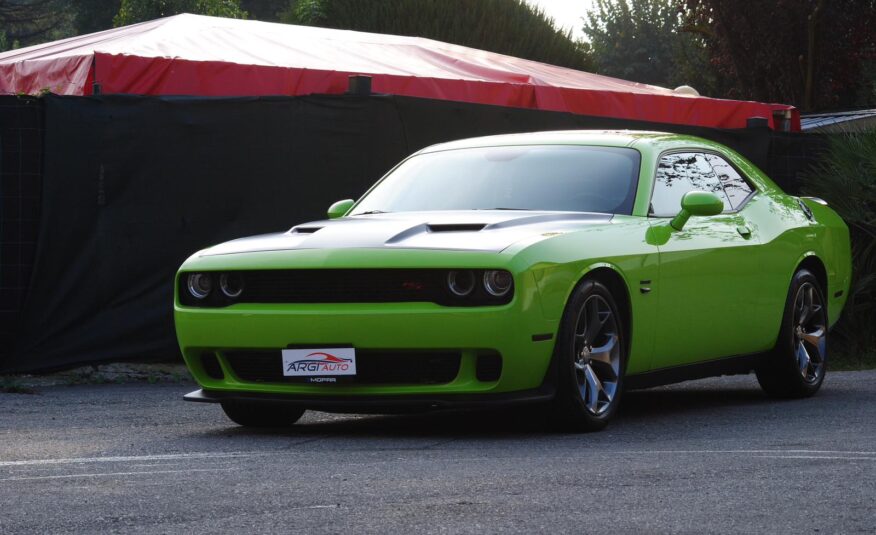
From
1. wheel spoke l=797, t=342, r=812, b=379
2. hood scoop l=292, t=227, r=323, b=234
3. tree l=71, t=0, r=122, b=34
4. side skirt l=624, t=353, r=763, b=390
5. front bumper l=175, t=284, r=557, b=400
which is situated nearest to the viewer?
front bumper l=175, t=284, r=557, b=400

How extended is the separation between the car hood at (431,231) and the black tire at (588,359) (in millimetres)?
372

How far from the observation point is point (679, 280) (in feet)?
26.9

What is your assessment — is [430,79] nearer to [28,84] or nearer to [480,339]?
[28,84]

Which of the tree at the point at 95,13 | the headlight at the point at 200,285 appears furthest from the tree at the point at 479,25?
the tree at the point at 95,13

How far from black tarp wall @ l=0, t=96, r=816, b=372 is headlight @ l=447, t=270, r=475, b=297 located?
421 cm

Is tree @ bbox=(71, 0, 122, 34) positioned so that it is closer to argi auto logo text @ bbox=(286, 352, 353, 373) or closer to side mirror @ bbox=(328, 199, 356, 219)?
side mirror @ bbox=(328, 199, 356, 219)

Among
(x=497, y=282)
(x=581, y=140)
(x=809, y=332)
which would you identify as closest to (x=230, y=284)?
(x=497, y=282)

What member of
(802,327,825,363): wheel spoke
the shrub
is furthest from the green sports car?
the shrub

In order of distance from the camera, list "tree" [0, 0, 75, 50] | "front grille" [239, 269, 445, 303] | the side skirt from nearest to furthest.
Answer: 1. "front grille" [239, 269, 445, 303]
2. the side skirt
3. "tree" [0, 0, 75, 50]

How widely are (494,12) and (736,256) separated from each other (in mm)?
26709

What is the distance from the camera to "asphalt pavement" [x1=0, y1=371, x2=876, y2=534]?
511 cm

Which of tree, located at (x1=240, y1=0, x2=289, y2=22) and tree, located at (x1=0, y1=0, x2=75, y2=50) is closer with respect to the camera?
tree, located at (x1=0, y1=0, x2=75, y2=50)

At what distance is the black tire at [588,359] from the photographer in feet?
23.8

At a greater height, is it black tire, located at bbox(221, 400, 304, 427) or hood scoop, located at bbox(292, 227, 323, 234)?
hood scoop, located at bbox(292, 227, 323, 234)
